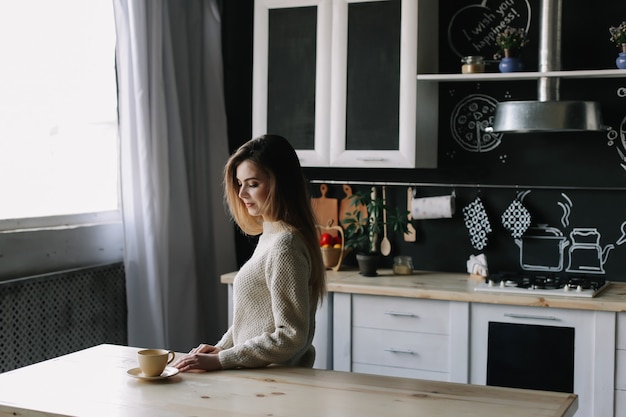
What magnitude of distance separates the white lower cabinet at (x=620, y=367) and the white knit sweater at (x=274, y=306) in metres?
1.37

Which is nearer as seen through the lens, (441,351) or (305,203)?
(305,203)

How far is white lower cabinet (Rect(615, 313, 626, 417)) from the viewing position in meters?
3.04

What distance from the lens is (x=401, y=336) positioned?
339 centimetres

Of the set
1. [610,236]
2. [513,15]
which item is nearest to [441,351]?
[610,236]

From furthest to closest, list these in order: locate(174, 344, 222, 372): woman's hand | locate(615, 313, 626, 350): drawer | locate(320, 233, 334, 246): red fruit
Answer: locate(320, 233, 334, 246): red fruit, locate(615, 313, 626, 350): drawer, locate(174, 344, 222, 372): woman's hand

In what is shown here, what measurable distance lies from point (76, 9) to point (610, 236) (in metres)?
2.48

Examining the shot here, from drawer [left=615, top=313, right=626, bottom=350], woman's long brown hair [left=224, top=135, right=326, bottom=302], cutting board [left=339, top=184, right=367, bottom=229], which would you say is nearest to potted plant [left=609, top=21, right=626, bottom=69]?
drawer [left=615, top=313, right=626, bottom=350]

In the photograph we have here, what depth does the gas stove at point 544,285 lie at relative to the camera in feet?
10.5

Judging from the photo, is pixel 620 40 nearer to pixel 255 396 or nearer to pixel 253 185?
pixel 253 185

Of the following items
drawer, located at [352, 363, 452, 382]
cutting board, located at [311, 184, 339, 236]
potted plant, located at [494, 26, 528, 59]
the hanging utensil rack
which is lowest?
drawer, located at [352, 363, 452, 382]

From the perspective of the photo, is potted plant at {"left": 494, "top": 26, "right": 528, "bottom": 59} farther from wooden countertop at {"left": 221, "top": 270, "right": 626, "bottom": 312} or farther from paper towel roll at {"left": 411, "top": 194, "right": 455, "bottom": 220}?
wooden countertop at {"left": 221, "top": 270, "right": 626, "bottom": 312}

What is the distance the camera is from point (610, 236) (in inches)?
143

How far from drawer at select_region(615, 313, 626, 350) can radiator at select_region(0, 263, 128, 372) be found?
2.05 m

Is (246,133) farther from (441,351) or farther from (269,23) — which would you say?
(441,351)
